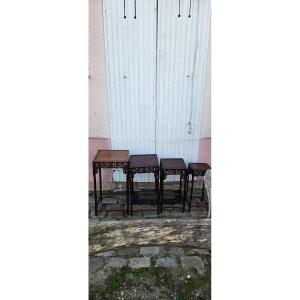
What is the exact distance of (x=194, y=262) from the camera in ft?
9.50

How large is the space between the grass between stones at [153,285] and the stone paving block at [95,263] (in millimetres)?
123

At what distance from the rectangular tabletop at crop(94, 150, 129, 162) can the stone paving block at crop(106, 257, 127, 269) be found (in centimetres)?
89

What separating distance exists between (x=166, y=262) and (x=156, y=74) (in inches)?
69.3

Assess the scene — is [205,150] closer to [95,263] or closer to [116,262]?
[116,262]

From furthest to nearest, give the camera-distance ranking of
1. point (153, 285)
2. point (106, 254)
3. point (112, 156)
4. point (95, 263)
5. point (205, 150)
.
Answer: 1. point (205, 150)
2. point (112, 156)
3. point (106, 254)
4. point (95, 263)
5. point (153, 285)

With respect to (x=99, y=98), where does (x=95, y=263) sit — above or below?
below

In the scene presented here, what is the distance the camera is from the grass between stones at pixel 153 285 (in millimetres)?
2506

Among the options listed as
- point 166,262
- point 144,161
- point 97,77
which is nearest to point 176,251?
point 166,262

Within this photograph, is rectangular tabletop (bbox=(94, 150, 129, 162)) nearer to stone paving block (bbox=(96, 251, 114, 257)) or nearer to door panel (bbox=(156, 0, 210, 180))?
A: door panel (bbox=(156, 0, 210, 180))
